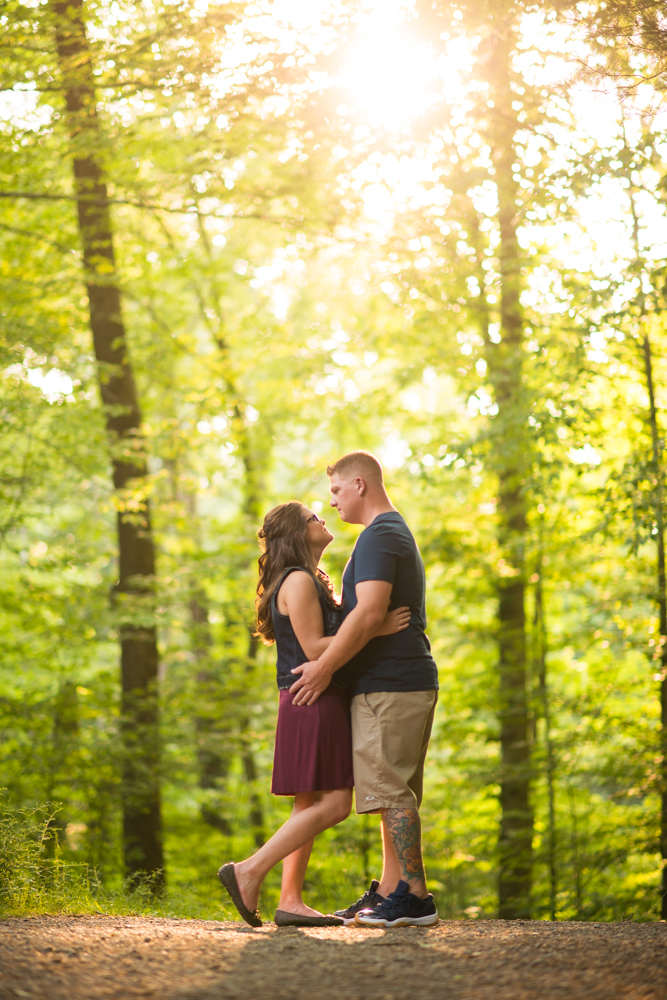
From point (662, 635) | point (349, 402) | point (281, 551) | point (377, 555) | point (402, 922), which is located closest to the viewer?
point (402, 922)

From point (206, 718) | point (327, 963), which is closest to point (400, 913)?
point (327, 963)

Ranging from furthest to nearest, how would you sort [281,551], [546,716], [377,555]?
[546,716]
[281,551]
[377,555]

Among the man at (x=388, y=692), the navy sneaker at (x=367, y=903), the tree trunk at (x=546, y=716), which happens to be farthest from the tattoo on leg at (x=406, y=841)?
the tree trunk at (x=546, y=716)

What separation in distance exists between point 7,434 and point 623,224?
589 cm

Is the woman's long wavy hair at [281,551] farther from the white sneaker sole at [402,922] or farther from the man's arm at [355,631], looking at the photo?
the white sneaker sole at [402,922]

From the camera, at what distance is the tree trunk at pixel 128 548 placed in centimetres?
791

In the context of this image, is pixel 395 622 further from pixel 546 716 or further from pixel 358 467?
pixel 546 716

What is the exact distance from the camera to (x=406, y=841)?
3.57m

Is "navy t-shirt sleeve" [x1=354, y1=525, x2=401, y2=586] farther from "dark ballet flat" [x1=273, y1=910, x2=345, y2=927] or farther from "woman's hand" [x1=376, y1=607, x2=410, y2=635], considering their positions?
"dark ballet flat" [x1=273, y1=910, x2=345, y2=927]

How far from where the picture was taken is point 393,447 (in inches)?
549

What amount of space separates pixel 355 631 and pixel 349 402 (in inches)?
314

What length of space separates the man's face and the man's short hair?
0.03 meters

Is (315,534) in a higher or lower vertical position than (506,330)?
lower

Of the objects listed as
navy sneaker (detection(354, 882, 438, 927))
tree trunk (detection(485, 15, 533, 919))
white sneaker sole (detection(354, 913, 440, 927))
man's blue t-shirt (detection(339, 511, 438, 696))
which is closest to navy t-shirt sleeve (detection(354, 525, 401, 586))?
man's blue t-shirt (detection(339, 511, 438, 696))
